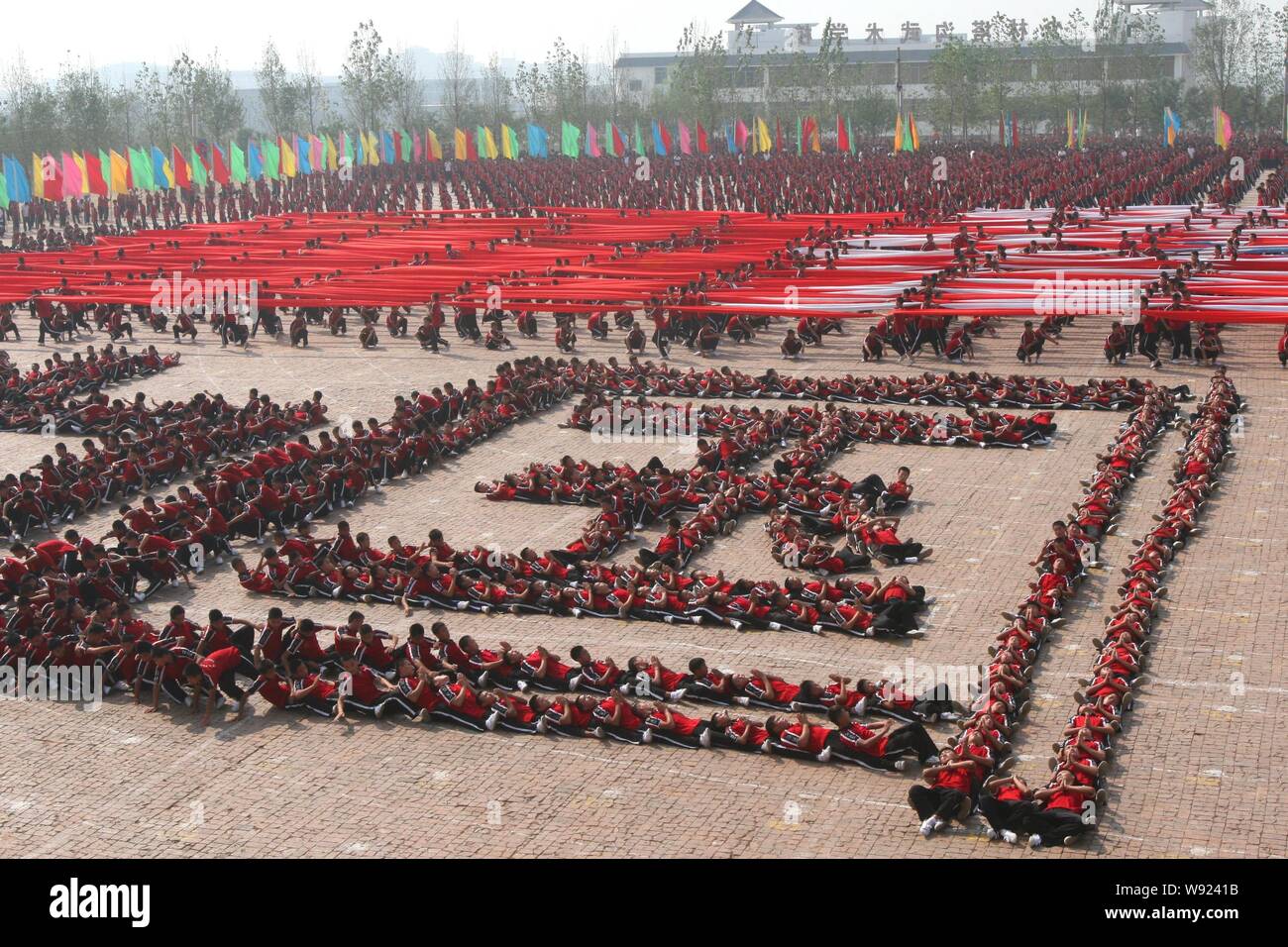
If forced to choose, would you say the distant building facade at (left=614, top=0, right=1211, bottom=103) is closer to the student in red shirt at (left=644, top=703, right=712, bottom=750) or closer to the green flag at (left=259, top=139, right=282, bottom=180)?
the green flag at (left=259, top=139, right=282, bottom=180)

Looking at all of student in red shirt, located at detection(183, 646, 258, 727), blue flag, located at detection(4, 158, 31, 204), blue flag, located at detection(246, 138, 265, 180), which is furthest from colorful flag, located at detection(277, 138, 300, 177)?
student in red shirt, located at detection(183, 646, 258, 727)

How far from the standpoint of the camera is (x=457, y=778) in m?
13.2

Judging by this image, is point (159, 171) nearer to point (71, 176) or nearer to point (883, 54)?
point (71, 176)

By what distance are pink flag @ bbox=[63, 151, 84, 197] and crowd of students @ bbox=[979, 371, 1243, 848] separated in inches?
1763

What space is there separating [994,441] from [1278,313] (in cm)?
684

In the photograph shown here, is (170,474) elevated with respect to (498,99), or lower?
lower

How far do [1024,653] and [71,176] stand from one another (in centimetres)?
4864

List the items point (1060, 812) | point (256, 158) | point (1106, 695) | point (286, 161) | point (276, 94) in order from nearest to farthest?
point (1060, 812) < point (1106, 695) < point (286, 161) < point (256, 158) < point (276, 94)

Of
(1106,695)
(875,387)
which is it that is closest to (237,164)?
(875,387)

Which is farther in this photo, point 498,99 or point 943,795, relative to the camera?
point 498,99

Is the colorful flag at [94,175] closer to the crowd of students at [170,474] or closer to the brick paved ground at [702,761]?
the crowd of students at [170,474]

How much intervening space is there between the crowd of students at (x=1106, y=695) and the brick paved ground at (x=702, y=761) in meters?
0.19

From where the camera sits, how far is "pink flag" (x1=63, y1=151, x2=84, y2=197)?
55188mm

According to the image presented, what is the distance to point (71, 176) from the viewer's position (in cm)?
5534
